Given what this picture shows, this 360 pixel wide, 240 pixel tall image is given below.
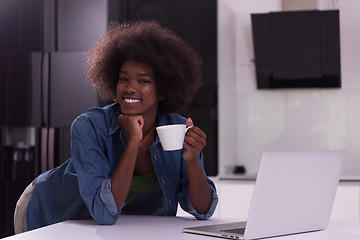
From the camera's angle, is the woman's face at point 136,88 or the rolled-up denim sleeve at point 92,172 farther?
the woman's face at point 136,88

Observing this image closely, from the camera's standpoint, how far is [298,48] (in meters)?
3.45

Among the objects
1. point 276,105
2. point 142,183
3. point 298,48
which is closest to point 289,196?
point 142,183

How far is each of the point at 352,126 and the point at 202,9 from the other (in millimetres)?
1267

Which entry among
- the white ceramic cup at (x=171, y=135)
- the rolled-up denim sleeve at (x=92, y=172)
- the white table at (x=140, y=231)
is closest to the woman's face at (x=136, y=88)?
the rolled-up denim sleeve at (x=92, y=172)

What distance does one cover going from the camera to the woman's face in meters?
1.64

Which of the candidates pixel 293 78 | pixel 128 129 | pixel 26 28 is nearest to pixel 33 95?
pixel 26 28

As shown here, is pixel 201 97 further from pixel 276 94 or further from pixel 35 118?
pixel 35 118

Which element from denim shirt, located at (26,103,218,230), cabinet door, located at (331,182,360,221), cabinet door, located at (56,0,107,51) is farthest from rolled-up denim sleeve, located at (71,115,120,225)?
cabinet door, located at (56,0,107,51)

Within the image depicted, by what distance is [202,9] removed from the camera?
3.34m

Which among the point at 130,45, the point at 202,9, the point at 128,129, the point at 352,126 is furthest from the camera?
the point at 352,126

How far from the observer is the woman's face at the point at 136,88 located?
5.40ft

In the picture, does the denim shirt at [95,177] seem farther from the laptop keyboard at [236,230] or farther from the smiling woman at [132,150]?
the laptop keyboard at [236,230]

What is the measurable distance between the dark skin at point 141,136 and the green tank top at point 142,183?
2cm

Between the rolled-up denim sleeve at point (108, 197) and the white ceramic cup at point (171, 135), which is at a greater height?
the white ceramic cup at point (171, 135)
